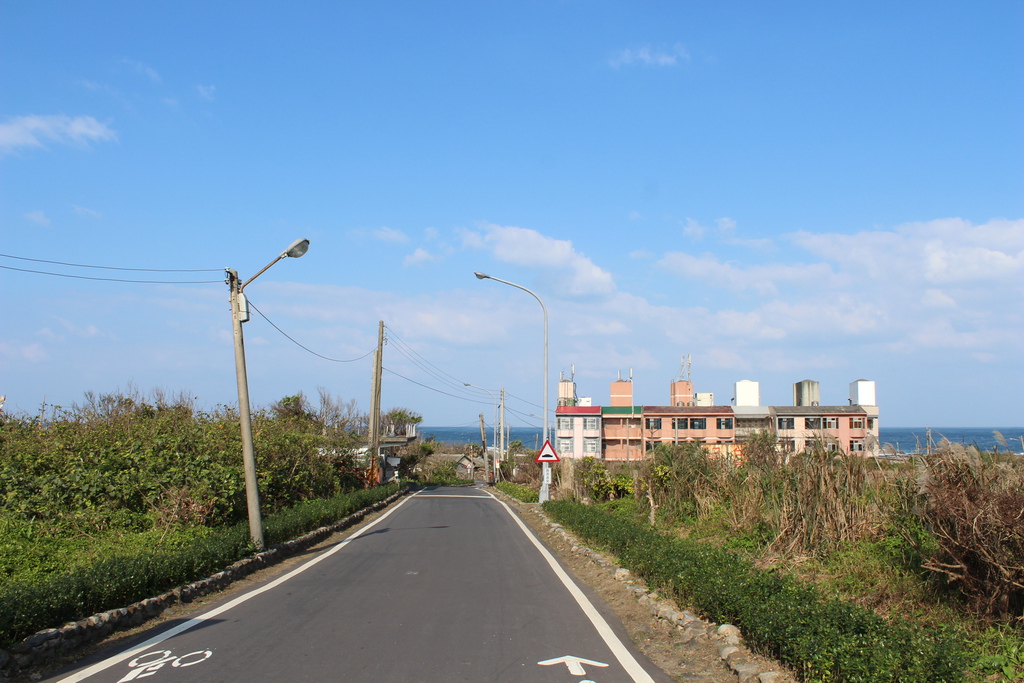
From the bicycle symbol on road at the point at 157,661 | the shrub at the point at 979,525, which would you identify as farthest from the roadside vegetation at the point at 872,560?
the bicycle symbol on road at the point at 157,661

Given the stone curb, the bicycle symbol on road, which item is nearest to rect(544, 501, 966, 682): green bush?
the stone curb

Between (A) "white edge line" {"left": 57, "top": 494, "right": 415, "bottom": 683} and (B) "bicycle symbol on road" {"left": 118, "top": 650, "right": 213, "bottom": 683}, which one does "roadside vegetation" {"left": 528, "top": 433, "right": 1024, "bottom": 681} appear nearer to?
(B) "bicycle symbol on road" {"left": 118, "top": 650, "right": 213, "bottom": 683}

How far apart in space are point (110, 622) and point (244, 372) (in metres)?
6.09

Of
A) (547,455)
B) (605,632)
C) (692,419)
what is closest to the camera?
(605,632)

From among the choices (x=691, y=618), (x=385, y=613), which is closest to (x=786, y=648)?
(x=691, y=618)

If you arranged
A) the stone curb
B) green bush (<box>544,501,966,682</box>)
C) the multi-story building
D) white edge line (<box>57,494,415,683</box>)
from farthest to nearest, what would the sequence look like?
the multi-story building, white edge line (<box>57,494,415,683</box>), the stone curb, green bush (<box>544,501,966,682</box>)

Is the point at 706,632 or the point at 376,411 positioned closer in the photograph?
the point at 706,632

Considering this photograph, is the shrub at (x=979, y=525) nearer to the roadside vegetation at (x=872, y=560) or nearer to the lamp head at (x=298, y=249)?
the roadside vegetation at (x=872, y=560)

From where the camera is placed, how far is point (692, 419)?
2296 inches

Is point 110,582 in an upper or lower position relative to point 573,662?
upper

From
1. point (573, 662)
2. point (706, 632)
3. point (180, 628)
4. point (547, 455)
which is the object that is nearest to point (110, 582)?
point (180, 628)

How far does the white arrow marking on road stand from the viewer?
6395 mm

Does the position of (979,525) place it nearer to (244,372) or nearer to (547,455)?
(244,372)

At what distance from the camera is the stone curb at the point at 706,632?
20.2 ft
